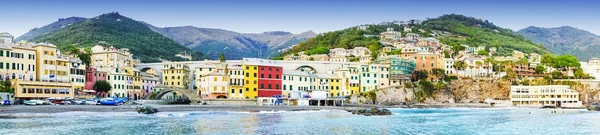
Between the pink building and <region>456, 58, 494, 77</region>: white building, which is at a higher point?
<region>456, 58, 494, 77</region>: white building

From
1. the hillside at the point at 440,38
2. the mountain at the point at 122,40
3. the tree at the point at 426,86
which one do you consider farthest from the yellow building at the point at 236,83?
the mountain at the point at 122,40

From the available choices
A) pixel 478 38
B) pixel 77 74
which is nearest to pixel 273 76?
pixel 77 74

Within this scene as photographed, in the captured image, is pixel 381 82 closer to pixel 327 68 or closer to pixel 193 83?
pixel 327 68

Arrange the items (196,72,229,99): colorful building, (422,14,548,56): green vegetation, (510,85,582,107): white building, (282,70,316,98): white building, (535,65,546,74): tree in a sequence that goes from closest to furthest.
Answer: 1. (196,72,229,99): colorful building
2. (282,70,316,98): white building
3. (510,85,582,107): white building
4. (535,65,546,74): tree
5. (422,14,548,56): green vegetation

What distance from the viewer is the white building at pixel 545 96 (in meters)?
93.7

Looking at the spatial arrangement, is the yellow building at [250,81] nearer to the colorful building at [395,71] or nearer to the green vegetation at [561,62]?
the colorful building at [395,71]

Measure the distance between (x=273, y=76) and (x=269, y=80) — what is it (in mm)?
1003

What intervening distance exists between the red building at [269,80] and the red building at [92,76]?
20.3 meters

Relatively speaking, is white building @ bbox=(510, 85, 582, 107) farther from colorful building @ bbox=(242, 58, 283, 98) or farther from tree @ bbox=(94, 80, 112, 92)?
tree @ bbox=(94, 80, 112, 92)

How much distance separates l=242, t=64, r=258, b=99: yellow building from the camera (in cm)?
8144

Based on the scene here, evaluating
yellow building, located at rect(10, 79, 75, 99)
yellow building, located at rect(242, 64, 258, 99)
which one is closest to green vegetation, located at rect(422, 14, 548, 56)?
yellow building, located at rect(242, 64, 258, 99)

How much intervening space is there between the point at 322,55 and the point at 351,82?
2316 centimetres

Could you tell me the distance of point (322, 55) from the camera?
382 ft

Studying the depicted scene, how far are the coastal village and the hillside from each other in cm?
1393
